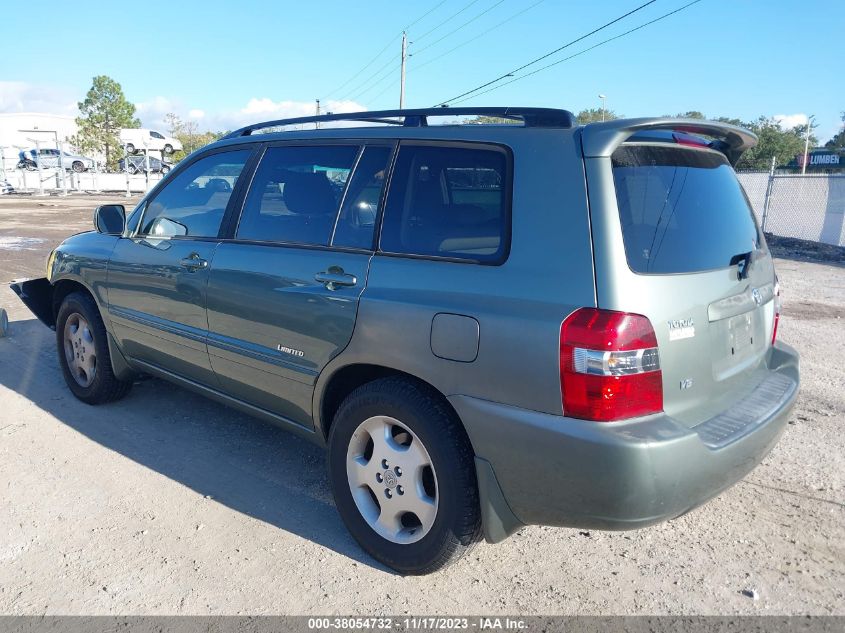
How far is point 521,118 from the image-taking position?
267 centimetres

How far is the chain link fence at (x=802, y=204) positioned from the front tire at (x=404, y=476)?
43.6ft

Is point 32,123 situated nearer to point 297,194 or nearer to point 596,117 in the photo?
point 596,117

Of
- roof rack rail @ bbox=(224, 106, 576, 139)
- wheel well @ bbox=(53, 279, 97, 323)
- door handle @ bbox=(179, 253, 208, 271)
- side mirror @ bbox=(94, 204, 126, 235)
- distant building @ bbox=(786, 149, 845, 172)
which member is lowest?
wheel well @ bbox=(53, 279, 97, 323)

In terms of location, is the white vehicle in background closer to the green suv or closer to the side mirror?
the side mirror

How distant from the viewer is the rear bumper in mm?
2189

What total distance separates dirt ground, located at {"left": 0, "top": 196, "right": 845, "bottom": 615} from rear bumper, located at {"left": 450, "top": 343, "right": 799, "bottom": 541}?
0.50m

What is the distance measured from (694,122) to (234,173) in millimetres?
2445

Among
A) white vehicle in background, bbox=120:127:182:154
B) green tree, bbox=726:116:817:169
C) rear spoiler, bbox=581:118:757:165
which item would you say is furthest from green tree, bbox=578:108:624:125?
white vehicle in background, bbox=120:127:182:154

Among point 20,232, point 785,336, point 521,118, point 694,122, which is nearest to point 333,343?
point 521,118

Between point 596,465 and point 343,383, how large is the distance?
1299 millimetres

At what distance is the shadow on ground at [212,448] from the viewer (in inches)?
130

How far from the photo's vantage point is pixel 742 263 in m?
2.80

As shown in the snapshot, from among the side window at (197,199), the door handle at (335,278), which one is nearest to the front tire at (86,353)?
the side window at (197,199)

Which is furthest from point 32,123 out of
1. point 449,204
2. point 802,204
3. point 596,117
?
point 449,204
